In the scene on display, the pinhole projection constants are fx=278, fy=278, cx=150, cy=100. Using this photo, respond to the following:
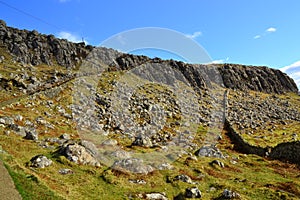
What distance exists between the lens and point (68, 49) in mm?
117312

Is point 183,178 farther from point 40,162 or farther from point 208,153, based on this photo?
point 208,153

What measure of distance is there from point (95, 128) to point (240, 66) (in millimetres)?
125510

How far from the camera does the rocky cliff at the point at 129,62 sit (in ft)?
349

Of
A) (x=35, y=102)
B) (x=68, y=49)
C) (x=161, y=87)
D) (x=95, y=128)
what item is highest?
(x=68, y=49)

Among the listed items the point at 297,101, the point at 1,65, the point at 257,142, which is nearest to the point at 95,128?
the point at 257,142

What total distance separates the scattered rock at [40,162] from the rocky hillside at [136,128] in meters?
0.11

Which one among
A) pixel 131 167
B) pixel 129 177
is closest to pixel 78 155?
pixel 131 167

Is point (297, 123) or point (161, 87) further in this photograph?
point (161, 87)

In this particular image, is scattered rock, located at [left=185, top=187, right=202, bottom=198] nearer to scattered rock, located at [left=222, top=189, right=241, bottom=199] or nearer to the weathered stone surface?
scattered rock, located at [left=222, top=189, right=241, bottom=199]

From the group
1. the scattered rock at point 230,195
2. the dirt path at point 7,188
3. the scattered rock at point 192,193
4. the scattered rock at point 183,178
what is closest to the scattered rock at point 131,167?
the scattered rock at point 183,178

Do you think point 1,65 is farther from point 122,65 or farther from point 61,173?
point 61,173

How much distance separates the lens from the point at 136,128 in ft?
191

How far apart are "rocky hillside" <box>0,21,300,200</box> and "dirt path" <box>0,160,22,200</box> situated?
0.45 metres

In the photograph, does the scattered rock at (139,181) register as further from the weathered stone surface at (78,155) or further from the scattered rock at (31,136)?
the scattered rock at (31,136)
